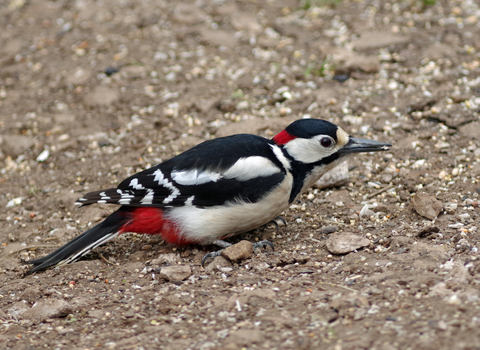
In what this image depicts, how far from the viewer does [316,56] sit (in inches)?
253

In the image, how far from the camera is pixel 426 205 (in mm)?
3779

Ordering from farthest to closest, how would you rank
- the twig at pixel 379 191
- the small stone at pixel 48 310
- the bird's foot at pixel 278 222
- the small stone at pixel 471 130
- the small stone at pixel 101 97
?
1. the small stone at pixel 101 97
2. the small stone at pixel 471 130
3. the twig at pixel 379 191
4. the bird's foot at pixel 278 222
5. the small stone at pixel 48 310

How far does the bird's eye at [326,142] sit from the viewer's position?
150 inches

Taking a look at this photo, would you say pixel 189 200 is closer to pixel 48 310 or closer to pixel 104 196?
pixel 104 196

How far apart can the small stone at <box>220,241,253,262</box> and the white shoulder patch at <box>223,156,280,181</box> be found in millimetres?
441

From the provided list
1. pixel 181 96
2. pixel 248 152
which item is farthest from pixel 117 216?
pixel 181 96

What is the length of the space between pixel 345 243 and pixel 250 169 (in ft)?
2.59

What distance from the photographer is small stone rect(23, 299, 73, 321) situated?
3.23m

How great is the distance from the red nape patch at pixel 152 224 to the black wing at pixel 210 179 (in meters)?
0.08

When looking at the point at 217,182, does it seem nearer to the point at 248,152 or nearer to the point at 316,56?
the point at 248,152

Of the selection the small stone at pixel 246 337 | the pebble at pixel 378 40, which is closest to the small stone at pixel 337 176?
the small stone at pixel 246 337

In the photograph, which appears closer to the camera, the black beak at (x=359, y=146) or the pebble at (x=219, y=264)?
the pebble at (x=219, y=264)

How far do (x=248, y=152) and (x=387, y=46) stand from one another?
3.28 metres

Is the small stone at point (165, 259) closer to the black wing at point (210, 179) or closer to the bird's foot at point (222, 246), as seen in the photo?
the bird's foot at point (222, 246)
